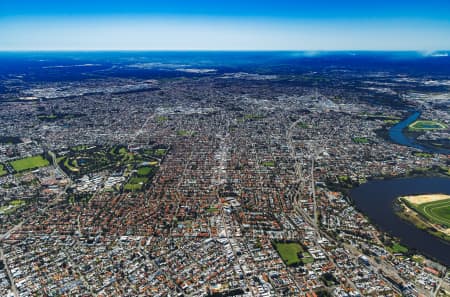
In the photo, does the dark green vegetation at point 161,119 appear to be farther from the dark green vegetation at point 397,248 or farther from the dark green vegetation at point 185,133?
the dark green vegetation at point 397,248

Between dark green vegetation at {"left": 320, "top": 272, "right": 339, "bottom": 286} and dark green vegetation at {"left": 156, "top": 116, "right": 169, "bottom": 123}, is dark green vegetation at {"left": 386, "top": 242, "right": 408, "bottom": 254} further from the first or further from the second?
dark green vegetation at {"left": 156, "top": 116, "right": 169, "bottom": 123}

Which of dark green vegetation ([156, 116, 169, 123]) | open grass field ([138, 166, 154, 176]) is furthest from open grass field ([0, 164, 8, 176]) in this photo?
dark green vegetation ([156, 116, 169, 123])

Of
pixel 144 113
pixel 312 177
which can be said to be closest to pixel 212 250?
pixel 312 177

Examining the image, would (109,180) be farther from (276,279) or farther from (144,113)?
(144,113)

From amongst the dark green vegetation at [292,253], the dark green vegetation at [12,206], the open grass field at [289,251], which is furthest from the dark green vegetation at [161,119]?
the open grass field at [289,251]

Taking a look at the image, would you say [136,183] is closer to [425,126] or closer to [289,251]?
[289,251]
